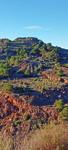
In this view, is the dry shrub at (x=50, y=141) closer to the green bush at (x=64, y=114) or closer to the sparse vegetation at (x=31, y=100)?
the sparse vegetation at (x=31, y=100)

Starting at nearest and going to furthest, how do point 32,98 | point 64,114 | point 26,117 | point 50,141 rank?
point 50,141
point 64,114
point 26,117
point 32,98

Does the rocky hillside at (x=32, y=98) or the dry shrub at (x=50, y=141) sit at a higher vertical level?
the dry shrub at (x=50, y=141)

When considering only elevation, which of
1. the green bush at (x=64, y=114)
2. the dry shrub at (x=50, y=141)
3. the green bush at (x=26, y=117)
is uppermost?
the dry shrub at (x=50, y=141)

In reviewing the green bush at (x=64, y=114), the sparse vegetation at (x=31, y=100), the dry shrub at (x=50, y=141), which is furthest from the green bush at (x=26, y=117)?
the dry shrub at (x=50, y=141)

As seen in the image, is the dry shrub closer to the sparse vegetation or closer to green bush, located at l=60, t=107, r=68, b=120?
the sparse vegetation

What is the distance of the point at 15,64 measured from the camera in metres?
37.9

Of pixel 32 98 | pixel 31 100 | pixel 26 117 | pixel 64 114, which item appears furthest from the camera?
pixel 32 98

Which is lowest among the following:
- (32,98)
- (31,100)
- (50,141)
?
(31,100)

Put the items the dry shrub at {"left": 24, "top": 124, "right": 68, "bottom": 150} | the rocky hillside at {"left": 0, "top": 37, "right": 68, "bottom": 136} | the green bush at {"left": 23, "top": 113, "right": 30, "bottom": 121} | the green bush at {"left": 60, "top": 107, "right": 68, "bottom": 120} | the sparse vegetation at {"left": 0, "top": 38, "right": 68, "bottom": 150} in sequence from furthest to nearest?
the green bush at {"left": 23, "top": 113, "right": 30, "bottom": 121}, the rocky hillside at {"left": 0, "top": 37, "right": 68, "bottom": 136}, the green bush at {"left": 60, "top": 107, "right": 68, "bottom": 120}, the sparse vegetation at {"left": 0, "top": 38, "right": 68, "bottom": 150}, the dry shrub at {"left": 24, "top": 124, "right": 68, "bottom": 150}

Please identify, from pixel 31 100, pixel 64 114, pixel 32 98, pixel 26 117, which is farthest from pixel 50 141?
pixel 32 98

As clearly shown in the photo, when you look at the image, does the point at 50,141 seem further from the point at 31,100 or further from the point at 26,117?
the point at 31,100

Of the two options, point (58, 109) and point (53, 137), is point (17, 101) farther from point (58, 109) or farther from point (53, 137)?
point (53, 137)

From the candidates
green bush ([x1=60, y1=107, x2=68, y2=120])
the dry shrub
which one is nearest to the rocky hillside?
green bush ([x1=60, y1=107, x2=68, y2=120])

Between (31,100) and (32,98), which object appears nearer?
(31,100)
